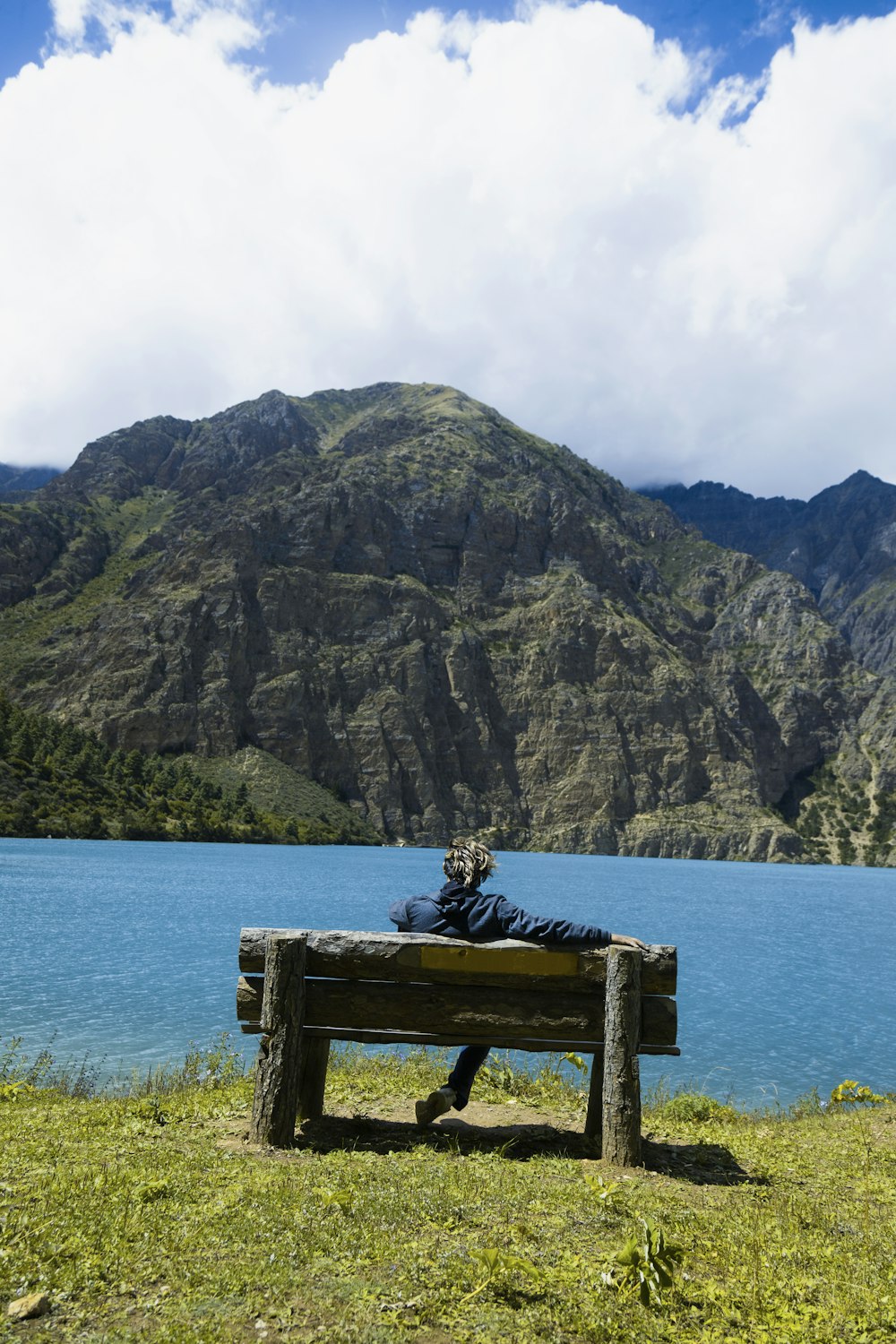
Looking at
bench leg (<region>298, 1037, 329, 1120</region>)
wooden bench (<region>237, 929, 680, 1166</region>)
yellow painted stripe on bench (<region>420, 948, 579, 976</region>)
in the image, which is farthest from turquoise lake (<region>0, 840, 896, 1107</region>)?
yellow painted stripe on bench (<region>420, 948, 579, 976</region>)

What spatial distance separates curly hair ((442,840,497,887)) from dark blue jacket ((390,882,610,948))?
0.09 meters

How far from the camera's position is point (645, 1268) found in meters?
5.19

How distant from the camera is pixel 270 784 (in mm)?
188250

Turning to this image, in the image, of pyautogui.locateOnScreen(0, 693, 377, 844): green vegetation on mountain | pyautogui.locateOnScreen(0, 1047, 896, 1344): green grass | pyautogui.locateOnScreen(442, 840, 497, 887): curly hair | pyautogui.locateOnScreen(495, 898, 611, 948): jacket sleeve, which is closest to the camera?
pyautogui.locateOnScreen(0, 1047, 896, 1344): green grass

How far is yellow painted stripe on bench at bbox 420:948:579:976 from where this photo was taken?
26.3 feet

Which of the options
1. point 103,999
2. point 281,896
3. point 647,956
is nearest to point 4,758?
point 281,896

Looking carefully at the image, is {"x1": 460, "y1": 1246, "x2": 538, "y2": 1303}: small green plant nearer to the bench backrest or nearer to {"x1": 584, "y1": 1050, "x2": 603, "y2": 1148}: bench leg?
the bench backrest

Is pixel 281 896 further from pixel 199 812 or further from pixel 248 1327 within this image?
pixel 199 812

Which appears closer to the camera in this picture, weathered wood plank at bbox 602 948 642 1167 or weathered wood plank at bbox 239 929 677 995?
weathered wood plank at bbox 602 948 642 1167

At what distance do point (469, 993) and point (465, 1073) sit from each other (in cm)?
154

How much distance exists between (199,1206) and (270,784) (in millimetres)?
186551

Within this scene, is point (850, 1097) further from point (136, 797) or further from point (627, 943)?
point (136, 797)

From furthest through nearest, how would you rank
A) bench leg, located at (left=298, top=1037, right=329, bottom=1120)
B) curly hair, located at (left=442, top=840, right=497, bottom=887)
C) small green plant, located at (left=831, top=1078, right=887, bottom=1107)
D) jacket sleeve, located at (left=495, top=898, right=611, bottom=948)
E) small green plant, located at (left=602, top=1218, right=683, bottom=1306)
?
1. small green plant, located at (left=831, top=1078, right=887, bottom=1107)
2. bench leg, located at (left=298, top=1037, right=329, bottom=1120)
3. curly hair, located at (left=442, top=840, right=497, bottom=887)
4. jacket sleeve, located at (left=495, top=898, right=611, bottom=948)
5. small green plant, located at (left=602, top=1218, right=683, bottom=1306)

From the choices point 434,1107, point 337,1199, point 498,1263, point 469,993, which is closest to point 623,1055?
point 469,993
